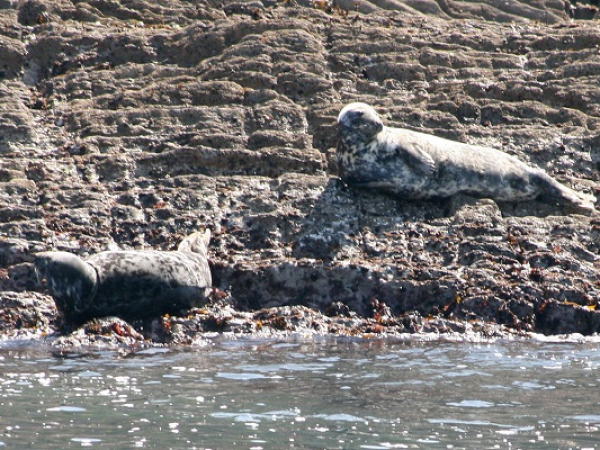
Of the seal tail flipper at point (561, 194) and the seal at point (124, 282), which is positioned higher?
the seal tail flipper at point (561, 194)

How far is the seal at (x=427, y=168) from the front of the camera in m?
9.16

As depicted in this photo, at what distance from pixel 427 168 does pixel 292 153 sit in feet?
4.31

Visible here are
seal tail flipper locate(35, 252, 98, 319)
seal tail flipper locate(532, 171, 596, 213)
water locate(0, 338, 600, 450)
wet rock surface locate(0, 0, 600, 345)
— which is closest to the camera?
water locate(0, 338, 600, 450)

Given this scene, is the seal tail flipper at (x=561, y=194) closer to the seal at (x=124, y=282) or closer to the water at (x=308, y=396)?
the water at (x=308, y=396)

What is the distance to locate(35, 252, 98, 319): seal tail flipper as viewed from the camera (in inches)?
287

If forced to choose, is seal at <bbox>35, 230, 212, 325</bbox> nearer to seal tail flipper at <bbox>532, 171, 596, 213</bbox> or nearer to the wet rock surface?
the wet rock surface

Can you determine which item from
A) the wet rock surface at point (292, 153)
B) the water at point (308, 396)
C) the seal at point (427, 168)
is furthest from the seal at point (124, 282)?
the seal at point (427, 168)

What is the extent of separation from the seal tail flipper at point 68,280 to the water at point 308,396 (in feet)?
1.80

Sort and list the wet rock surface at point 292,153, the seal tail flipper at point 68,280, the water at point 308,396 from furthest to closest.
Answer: the wet rock surface at point 292,153, the seal tail flipper at point 68,280, the water at point 308,396

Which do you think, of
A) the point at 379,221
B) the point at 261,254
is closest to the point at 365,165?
the point at 379,221

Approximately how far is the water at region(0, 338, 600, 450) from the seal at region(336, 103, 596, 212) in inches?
88.6

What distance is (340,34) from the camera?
11992mm

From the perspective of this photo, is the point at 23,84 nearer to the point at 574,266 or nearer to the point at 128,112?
the point at 128,112

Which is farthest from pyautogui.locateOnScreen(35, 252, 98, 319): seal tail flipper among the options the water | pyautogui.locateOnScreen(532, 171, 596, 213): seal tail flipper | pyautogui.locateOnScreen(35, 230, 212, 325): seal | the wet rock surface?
pyautogui.locateOnScreen(532, 171, 596, 213): seal tail flipper
